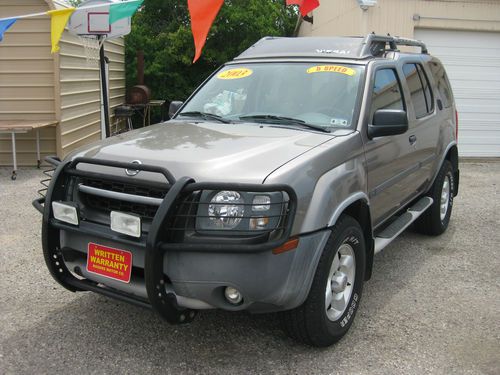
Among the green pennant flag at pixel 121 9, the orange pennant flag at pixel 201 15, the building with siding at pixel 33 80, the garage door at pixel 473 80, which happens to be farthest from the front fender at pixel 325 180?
the garage door at pixel 473 80

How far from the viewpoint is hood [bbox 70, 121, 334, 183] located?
10.0 ft

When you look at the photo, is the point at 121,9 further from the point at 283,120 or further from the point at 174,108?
the point at 283,120

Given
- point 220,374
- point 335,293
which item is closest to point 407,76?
point 335,293

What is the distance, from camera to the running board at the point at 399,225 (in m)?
4.33

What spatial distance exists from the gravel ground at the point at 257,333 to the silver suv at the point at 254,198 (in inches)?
10.9

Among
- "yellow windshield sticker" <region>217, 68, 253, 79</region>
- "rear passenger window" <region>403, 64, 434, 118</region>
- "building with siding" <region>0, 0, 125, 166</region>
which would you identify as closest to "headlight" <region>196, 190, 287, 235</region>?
"yellow windshield sticker" <region>217, 68, 253, 79</region>

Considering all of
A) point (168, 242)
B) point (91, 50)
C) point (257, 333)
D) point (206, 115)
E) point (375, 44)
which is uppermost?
point (91, 50)

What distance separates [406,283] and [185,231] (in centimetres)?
247

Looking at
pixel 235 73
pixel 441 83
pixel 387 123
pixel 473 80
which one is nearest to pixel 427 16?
pixel 473 80

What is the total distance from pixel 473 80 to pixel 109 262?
408 inches

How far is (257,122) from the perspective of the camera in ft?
13.4

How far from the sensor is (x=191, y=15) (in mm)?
6031

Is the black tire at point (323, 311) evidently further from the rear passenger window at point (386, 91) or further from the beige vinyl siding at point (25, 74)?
the beige vinyl siding at point (25, 74)

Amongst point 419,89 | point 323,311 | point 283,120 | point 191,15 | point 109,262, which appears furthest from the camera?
point 191,15
